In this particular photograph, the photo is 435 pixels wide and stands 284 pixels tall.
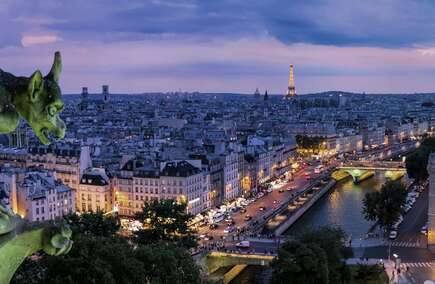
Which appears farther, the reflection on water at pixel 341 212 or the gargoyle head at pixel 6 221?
the reflection on water at pixel 341 212

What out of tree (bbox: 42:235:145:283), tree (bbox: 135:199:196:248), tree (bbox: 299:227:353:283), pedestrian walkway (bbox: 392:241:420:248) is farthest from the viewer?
pedestrian walkway (bbox: 392:241:420:248)

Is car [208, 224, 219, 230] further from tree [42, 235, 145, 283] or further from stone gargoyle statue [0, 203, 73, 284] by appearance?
stone gargoyle statue [0, 203, 73, 284]

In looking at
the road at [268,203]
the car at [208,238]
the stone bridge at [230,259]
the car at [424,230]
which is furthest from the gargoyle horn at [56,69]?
the car at [424,230]

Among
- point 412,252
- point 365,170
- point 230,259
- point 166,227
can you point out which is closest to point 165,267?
point 166,227

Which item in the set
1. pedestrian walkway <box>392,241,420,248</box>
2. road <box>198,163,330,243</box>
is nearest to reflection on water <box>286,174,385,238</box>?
road <box>198,163,330,243</box>

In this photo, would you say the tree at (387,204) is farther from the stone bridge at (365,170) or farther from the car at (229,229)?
the stone bridge at (365,170)
